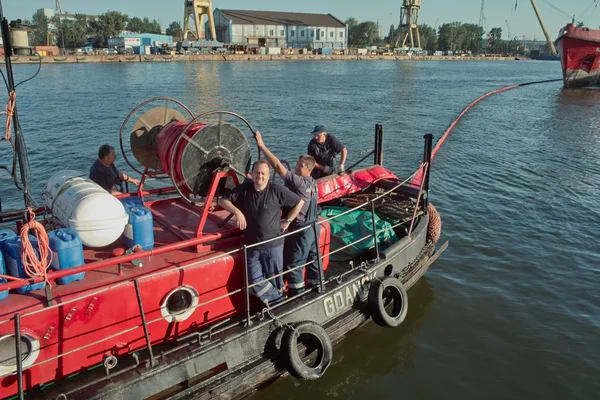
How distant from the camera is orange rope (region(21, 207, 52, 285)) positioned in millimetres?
4320

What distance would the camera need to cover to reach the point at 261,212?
5.47 meters

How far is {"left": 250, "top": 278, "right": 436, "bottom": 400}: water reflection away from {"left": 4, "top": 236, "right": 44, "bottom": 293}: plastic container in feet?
10.5

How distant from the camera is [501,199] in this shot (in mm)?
14125

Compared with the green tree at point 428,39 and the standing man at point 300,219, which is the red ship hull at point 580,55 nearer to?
the standing man at point 300,219

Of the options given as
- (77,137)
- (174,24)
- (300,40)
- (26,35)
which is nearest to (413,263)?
(26,35)

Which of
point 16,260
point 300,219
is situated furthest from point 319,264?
point 16,260

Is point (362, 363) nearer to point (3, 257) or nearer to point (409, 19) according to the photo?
point (3, 257)

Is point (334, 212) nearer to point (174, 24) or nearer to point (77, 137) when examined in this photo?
point (77, 137)

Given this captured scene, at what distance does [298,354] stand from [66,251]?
296cm

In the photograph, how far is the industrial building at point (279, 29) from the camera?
11625 centimetres

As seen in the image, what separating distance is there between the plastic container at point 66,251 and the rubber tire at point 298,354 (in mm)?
2495

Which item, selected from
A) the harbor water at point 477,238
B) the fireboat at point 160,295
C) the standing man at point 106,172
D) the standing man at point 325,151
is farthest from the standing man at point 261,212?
the standing man at point 325,151

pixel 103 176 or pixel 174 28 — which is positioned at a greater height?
pixel 174 28

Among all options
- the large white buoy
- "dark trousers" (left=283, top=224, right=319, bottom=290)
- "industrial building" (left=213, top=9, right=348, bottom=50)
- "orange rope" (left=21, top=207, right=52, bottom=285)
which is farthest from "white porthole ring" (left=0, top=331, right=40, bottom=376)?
"industrial building" (left=213, top=9, right=348, bottom=50)
